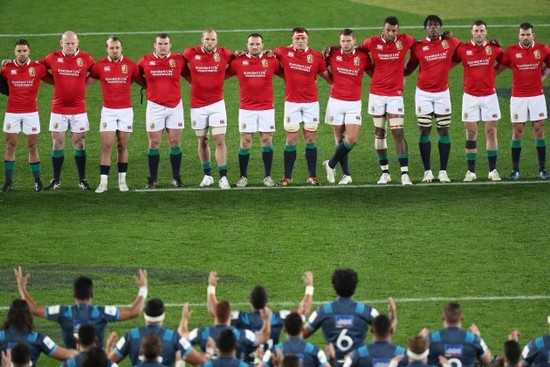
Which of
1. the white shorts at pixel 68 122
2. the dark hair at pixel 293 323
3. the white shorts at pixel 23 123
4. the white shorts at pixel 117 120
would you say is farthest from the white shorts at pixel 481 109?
the dark hair at pixel 293 323

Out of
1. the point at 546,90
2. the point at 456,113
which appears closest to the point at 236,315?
the point at 456,113

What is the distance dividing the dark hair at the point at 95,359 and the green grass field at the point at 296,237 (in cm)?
392

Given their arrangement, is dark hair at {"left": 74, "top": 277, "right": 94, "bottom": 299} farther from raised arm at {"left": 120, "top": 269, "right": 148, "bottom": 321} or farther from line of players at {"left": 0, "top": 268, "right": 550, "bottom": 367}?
raised arm at {"left": 120, "top": 269, "right": 148, "bottom": 321}

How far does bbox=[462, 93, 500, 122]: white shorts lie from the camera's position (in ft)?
63.6

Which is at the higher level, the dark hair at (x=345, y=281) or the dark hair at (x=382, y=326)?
the dark hair at (x=345, y=281)

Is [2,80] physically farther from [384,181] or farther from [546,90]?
[546,90]

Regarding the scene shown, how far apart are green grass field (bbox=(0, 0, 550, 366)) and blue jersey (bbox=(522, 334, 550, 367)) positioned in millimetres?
2009

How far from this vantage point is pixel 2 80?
63.0 ft

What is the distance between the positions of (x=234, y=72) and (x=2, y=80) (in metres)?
3.27

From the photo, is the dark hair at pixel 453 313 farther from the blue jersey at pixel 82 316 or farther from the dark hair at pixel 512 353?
the blue jersey at pixel 82 316

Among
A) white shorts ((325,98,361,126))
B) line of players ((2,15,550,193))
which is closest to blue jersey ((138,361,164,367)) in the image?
line of players ((2,15,550,193))

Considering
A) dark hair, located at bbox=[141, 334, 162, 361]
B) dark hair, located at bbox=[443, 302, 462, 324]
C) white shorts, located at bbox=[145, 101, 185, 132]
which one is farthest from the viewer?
white shorts, located at bbox=[145, 101, 185, 132]

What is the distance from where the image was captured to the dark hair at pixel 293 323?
1080 centimetres

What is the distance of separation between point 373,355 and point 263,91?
29.5 ft
